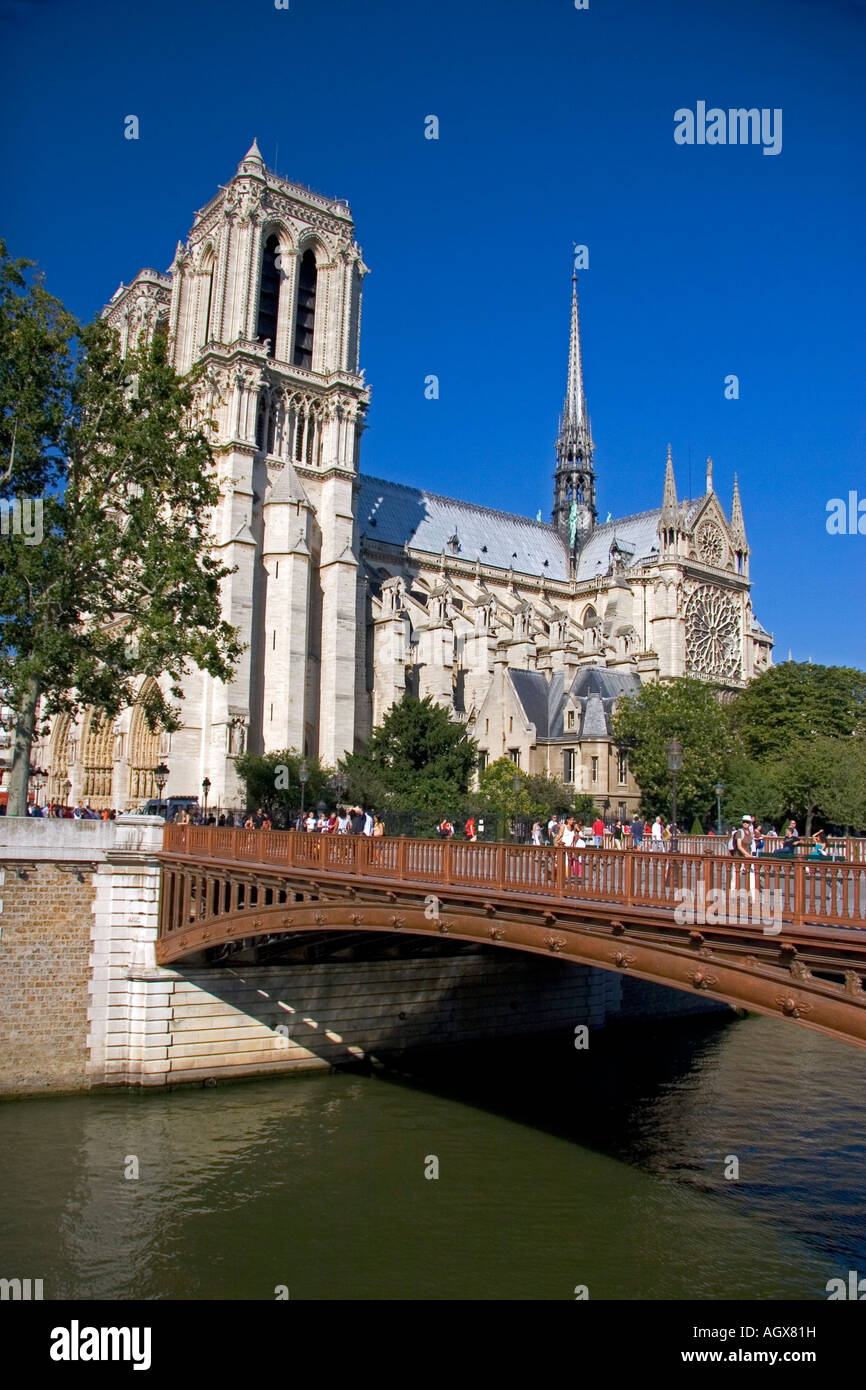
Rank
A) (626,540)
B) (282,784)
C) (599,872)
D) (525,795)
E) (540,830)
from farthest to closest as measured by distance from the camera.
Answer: (626,540) → (525,795) → (282,784) → (540,830) → (599,872)

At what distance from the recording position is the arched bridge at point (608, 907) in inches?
384

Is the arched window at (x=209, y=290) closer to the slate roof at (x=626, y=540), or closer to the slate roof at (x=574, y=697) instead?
the slate roof at (x=574, y=697)

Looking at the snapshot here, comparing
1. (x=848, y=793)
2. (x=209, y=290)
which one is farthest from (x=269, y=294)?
(x=848, y=793)

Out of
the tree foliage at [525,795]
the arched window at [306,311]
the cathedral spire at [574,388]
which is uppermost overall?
the cathedral spire at [574,388]

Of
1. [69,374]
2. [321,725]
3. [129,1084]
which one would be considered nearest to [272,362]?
[321,725]

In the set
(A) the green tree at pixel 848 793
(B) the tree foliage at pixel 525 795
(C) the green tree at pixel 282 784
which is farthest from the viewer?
(A) the green tree at pixel 848 793

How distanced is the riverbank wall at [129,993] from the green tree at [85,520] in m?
3.20

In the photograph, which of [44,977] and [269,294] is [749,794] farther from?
[44,977]

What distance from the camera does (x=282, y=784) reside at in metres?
39.7

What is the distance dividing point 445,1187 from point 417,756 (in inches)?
1093

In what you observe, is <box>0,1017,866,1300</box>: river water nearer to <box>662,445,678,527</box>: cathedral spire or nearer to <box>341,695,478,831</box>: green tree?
<box>341,695,478,831</box>: green tree

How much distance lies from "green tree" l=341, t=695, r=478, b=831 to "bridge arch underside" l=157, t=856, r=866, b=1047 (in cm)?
2162

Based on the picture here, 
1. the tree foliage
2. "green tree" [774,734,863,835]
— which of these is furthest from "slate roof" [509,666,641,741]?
"green tree" [774,734,863,835]

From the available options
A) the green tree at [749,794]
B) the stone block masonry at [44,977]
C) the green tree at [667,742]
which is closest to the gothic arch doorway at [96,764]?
the green tree at [667,742]
